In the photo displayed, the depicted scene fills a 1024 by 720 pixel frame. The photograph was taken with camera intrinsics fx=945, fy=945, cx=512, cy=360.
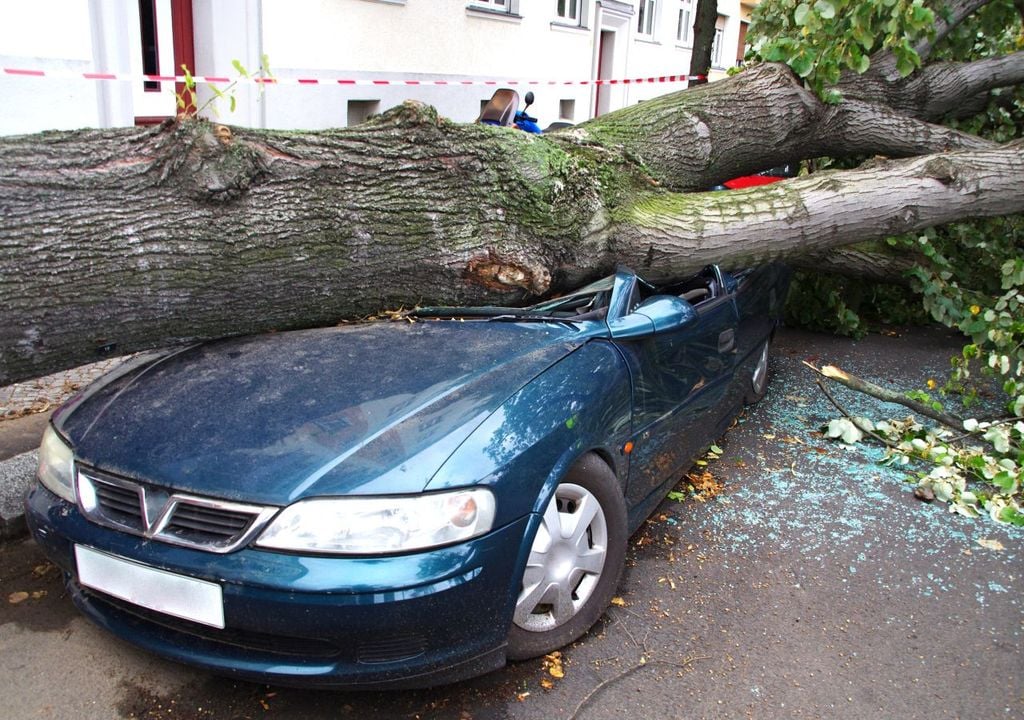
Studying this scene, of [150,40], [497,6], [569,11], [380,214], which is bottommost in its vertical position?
[380,214]

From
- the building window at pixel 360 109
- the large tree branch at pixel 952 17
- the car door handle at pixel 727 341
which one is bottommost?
the car door handle at pixel 727 341

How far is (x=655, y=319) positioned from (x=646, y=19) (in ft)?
67.9

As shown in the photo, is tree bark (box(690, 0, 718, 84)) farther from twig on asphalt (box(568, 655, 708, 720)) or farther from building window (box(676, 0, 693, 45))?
building window (box(676, 0, 693, 45))

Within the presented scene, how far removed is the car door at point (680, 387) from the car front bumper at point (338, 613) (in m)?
0.96

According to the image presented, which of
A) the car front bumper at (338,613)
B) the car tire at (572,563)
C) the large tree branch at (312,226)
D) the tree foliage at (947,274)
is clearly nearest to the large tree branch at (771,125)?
the tree foliage at (947,274)

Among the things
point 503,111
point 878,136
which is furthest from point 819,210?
point 503,111

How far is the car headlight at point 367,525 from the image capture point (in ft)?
8.32

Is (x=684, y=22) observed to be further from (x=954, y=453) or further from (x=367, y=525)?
(x=367, y=525)

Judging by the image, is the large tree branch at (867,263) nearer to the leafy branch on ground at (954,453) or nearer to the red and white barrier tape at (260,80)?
the leafy branch on ground at (954,453)

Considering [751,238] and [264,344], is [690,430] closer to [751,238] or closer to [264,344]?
[751,238]

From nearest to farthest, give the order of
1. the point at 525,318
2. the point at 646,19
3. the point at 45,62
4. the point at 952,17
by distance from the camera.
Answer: the point at 525,318 < the point at 952,17 < the point at 45,62 < the point at 646,19

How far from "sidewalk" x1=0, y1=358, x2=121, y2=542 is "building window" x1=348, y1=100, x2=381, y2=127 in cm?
697

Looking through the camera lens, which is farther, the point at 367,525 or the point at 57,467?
the point at 57,467

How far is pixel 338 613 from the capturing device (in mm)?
2504
